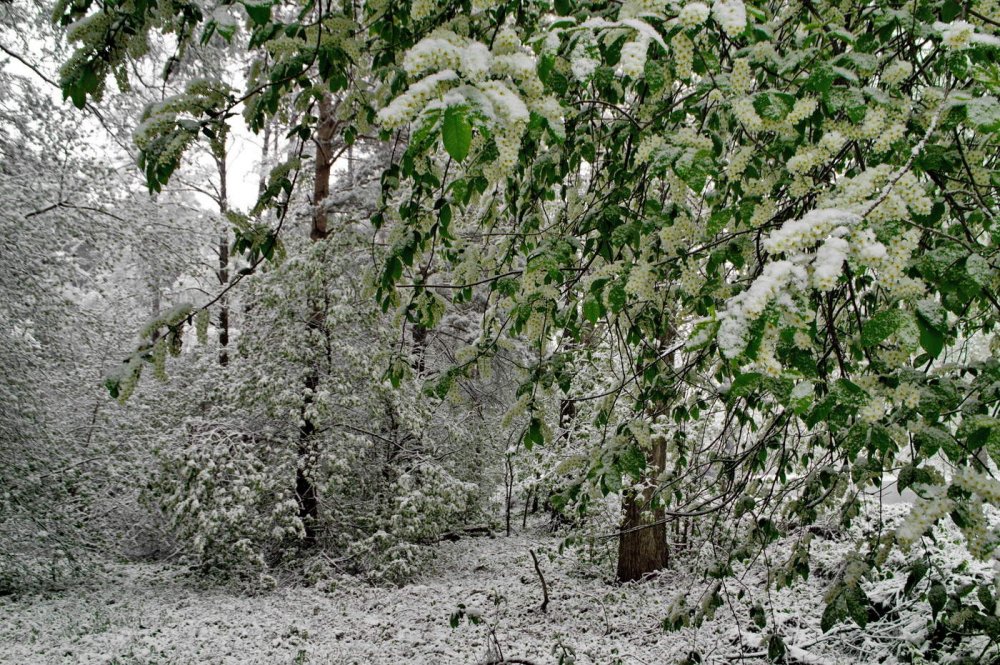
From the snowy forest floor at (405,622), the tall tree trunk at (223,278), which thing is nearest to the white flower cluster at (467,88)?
the snowy forest floor at (405,622)

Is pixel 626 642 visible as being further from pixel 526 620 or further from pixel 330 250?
pixel 330 250

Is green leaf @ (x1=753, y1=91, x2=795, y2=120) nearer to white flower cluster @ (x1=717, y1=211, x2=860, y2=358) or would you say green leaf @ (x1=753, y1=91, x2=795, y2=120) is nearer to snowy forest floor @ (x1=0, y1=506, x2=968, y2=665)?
white flower cluster @ (x1=717, y1=211, x2=860, y2=358)

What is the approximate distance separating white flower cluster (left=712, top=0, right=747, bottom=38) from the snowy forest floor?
3.79m

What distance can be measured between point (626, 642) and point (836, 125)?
15.4 feet

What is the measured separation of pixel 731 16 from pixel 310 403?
6.89m

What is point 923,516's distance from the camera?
1.26 m

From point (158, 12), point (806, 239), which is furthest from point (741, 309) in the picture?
point (158, 12)

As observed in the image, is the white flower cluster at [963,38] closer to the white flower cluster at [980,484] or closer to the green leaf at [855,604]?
the white flower cluster at [980,484]

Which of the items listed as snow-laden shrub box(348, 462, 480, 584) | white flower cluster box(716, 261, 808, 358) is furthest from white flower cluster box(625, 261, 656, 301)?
snow-laden shrub box(348, 462, 480, 584)

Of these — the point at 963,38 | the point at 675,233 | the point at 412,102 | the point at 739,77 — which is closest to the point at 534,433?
the point at 675,233

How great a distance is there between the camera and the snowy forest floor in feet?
15.5

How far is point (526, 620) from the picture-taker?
5.78 metres

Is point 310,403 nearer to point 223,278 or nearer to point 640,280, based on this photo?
point 223,278

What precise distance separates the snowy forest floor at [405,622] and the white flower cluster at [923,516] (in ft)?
10.3
